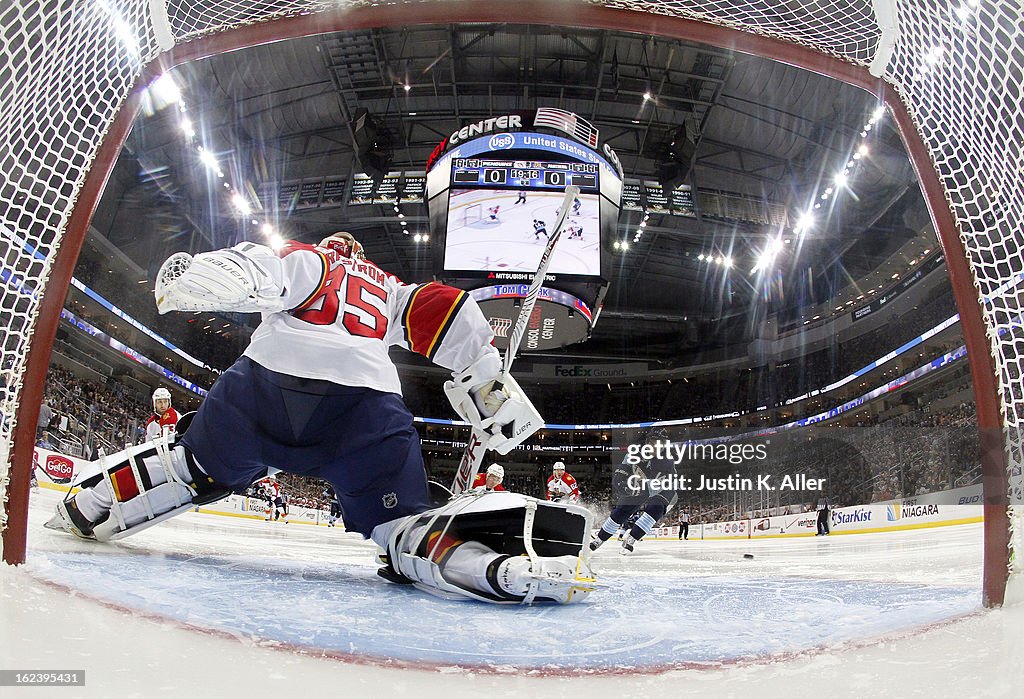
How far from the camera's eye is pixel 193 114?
319 inches

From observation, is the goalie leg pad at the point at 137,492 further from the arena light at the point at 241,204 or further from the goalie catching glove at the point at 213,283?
the arena light at the point at 241,204

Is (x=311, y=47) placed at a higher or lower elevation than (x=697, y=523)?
higher

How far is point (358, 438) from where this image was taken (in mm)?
1551

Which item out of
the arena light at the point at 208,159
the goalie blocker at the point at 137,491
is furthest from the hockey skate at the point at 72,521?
the arena light at the point at 208,159

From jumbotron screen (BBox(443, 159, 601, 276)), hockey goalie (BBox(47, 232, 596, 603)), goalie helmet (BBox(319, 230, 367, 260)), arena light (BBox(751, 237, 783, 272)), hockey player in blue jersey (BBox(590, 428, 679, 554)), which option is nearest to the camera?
hockey goalie (BBox(47, 232, 596, 603))

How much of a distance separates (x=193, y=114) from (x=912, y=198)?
35.0 ft

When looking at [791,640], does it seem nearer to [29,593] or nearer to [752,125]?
[29,593]

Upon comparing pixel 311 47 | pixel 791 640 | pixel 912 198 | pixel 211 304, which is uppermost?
pixel 311 47

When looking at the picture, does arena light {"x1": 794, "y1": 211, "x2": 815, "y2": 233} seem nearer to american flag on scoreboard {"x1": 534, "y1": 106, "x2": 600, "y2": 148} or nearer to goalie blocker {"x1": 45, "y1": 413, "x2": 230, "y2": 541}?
american flag on scoreboard {"x1": 534, "y1": 106, "x2": 600, "y2": 148}

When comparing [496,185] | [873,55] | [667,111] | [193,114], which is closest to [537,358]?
[667,111]

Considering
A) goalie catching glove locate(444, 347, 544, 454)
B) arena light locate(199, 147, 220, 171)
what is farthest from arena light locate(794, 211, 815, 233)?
goalie catching glove locate(444, 347, 544, 454)

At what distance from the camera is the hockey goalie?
1.34 m

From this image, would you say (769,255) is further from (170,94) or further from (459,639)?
(459,639)

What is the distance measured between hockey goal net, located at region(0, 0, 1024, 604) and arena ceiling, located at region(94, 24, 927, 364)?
419cm
